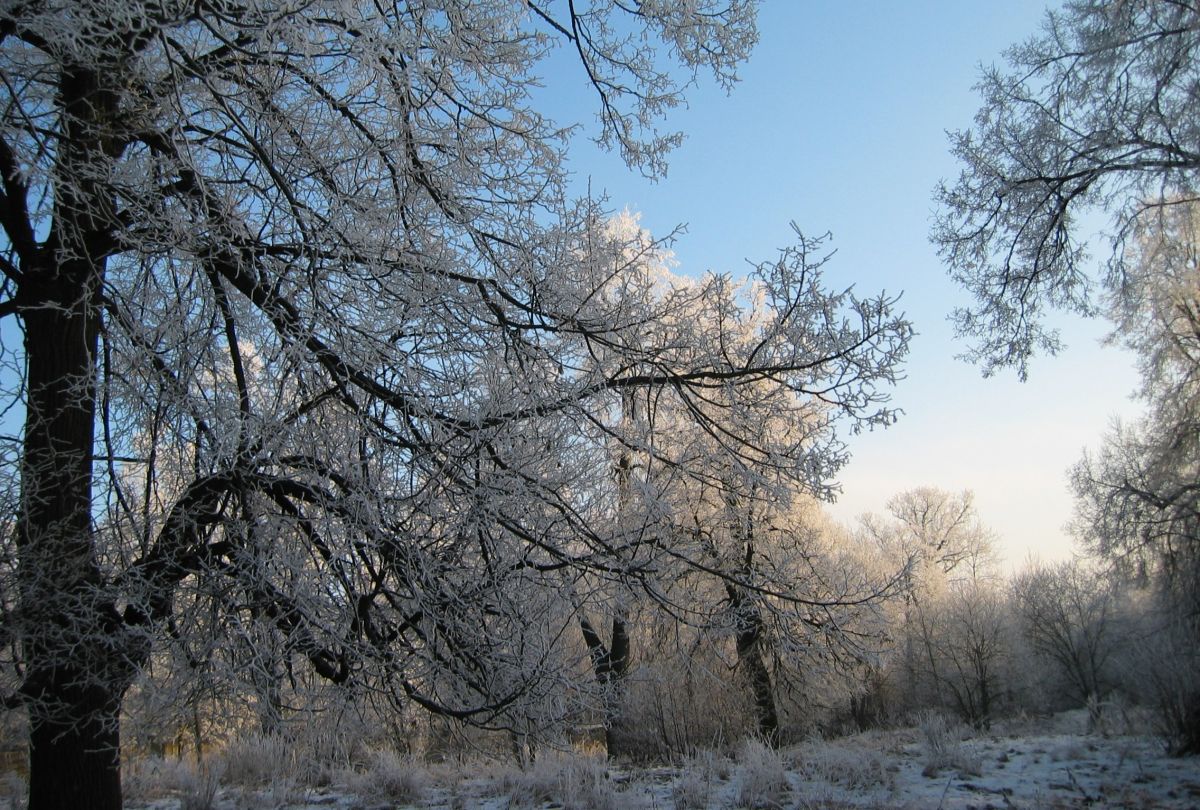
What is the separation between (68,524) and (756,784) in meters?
6.26

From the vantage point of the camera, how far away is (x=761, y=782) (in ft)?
22.9

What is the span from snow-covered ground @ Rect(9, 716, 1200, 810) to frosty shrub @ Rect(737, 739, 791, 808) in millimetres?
15

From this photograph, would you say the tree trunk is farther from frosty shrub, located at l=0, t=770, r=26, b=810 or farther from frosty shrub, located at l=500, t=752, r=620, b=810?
frosty shrub, located at l=0, t=770, r=26, b=810

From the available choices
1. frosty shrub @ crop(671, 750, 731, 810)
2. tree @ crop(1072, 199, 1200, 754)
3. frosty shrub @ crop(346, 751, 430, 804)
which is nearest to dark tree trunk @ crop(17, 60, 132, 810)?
frosty shrub @ crop(346, 751, 430, 804)

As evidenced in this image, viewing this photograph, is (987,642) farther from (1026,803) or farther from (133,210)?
(133,210)

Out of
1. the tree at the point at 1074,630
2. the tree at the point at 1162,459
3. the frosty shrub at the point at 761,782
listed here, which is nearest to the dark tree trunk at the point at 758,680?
the frosty shrub at the point at 761,782

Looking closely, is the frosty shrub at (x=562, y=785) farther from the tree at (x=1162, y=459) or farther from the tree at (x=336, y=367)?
the tree at (x=1162, y=459)

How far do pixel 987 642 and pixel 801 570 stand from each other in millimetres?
15418

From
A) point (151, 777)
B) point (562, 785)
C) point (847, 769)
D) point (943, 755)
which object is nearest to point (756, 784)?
point (847, 769)

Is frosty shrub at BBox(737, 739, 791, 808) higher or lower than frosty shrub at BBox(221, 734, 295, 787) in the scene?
lower

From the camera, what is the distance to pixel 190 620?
3303 millimetres

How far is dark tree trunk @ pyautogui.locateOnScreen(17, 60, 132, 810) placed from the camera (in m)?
3.20

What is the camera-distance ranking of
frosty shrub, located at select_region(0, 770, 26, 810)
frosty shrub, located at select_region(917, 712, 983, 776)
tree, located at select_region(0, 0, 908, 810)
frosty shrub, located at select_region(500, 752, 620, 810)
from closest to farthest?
tree, located at select_region(0, 0, 908, 810) → frosty shrub, located at select_region(500, 752, 620, 810) → frosty shrub, located at select_region(0, 770, 26, 810) → frosty shrub, located at select_region(917, 712, 983, 776)

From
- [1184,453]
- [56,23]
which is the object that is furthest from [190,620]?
[1184,453]
